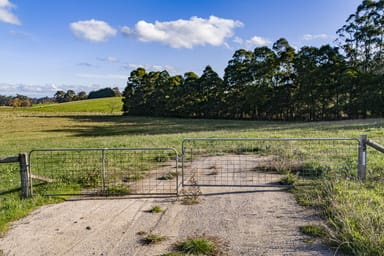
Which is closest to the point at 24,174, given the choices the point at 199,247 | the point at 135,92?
the point at 199,247

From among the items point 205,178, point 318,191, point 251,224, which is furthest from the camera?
point 205,178

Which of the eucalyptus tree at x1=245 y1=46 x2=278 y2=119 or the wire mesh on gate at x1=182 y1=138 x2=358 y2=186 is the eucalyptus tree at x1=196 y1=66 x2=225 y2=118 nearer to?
the eucalyptus tree at x1=245 y1=46 x2=278 y2=119

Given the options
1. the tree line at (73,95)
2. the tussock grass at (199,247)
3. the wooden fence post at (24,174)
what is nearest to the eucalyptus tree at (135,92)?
the wooden fence post at (24,174)

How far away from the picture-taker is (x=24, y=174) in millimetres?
5383

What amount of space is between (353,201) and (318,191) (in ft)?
2.50

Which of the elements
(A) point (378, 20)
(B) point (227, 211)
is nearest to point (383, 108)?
(A) point (378, 20)

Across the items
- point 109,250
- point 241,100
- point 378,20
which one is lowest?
point 109,250

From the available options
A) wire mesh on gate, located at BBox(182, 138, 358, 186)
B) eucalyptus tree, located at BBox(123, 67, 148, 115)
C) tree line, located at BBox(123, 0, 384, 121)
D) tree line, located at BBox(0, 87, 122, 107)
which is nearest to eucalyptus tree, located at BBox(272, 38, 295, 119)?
tree line, located at BBox(123, 0, 384, 121)

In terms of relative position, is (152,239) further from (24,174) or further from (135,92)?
(135,92)

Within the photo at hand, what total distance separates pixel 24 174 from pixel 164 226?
3053 mm

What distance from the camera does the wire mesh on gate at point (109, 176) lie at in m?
5.79

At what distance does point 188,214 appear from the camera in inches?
177

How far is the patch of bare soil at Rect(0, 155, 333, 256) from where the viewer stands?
3439mm

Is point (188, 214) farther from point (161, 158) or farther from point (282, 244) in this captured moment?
point (161, 158)
